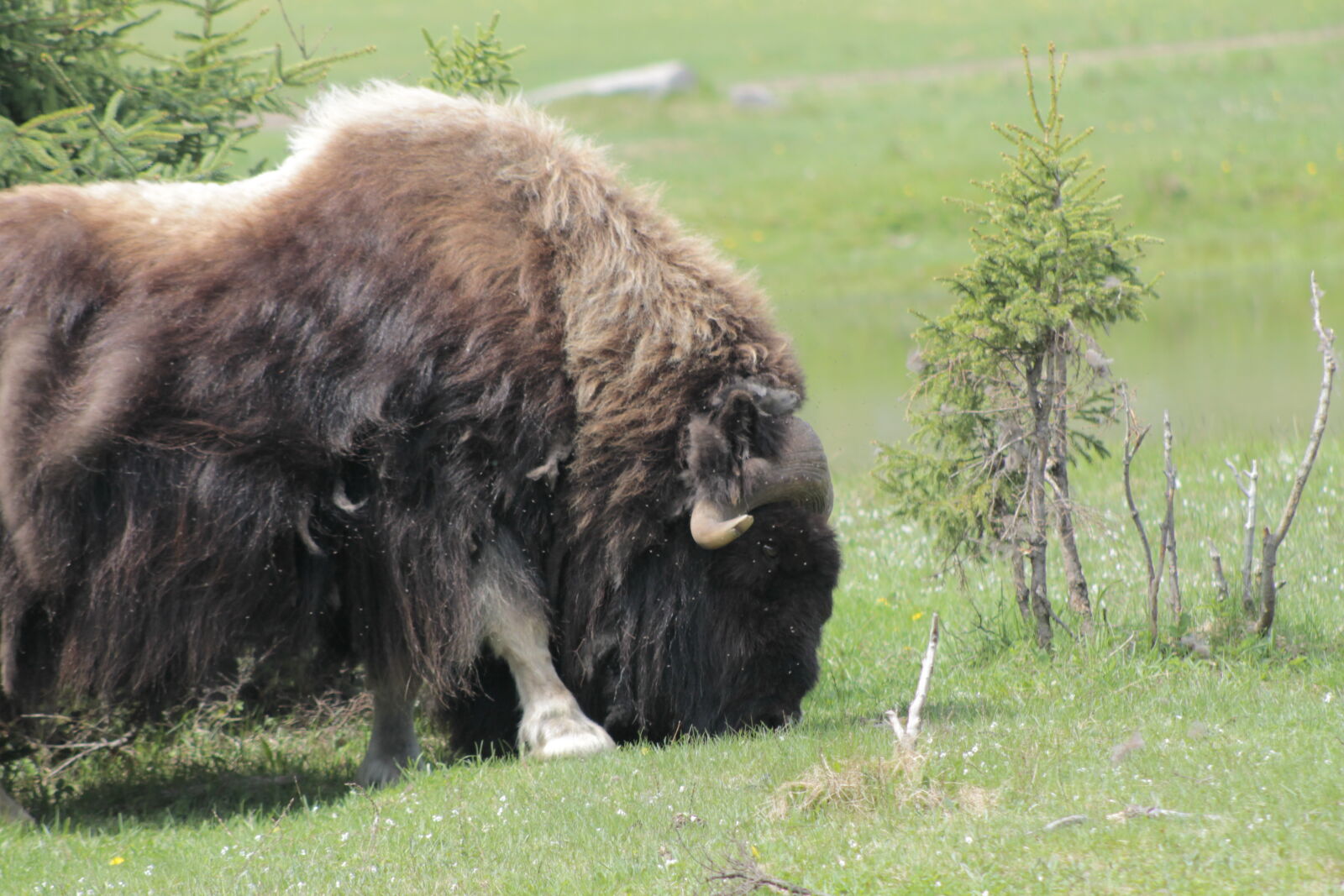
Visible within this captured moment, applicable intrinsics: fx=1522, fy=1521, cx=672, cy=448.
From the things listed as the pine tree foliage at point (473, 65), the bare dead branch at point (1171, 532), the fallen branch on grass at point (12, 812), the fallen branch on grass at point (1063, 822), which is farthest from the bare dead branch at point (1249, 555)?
the fallen branch on grass at point (12, 812)

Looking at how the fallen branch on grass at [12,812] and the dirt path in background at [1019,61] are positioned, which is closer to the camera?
the fallen branch on grass at [12,812]

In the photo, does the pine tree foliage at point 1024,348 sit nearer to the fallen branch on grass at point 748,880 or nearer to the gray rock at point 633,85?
the fallen branch on grass at point 748,880

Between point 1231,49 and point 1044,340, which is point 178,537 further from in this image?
point 1231,49

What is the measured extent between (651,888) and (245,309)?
7.54ft

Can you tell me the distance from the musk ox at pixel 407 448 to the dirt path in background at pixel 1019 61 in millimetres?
27012

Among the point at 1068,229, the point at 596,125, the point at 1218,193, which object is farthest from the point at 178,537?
the point at 596,125

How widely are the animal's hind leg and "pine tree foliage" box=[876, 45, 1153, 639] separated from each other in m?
1.48

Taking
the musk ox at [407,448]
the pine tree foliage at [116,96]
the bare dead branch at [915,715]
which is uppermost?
the pine tree foliage at [116,96]

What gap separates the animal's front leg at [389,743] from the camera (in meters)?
5.33

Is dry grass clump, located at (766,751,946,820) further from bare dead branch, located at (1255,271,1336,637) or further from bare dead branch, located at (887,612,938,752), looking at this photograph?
bare dead branch, located at (1255,271,1336,637)

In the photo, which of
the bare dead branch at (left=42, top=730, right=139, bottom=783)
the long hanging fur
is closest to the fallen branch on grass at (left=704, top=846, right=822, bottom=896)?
the long hanging fur

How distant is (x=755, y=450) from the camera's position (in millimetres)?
4941

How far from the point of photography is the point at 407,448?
4.82 meters

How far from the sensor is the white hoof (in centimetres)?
495
